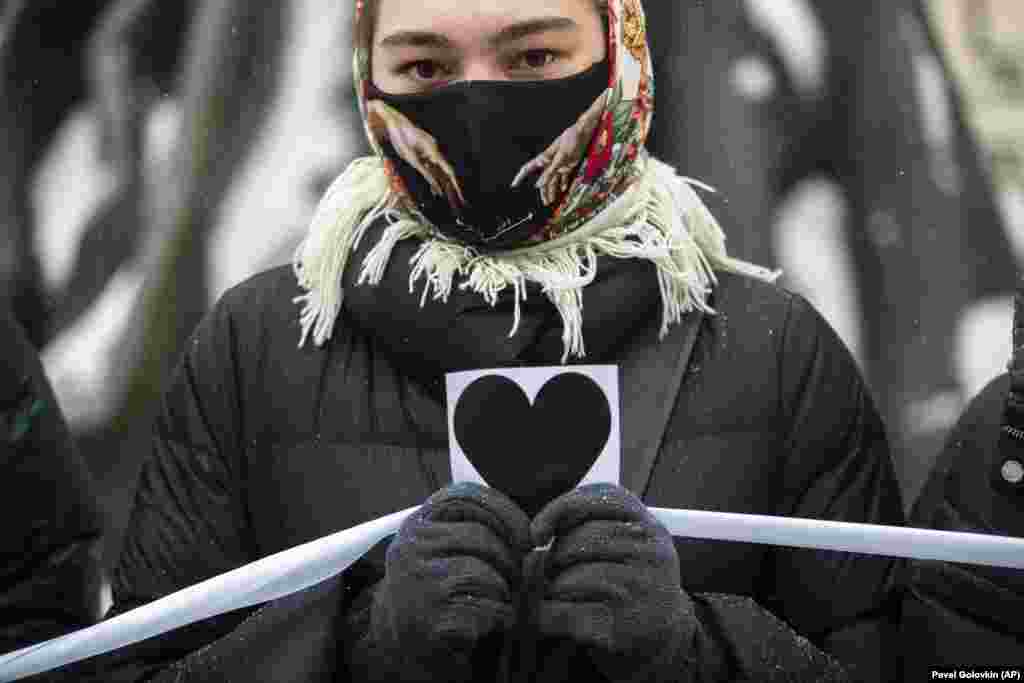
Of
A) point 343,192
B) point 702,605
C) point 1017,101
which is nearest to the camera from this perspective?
point 702,605

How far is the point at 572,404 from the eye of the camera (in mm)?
1744

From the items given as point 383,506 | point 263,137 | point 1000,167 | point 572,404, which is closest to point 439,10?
point 572,404

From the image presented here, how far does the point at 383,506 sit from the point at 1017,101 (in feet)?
5.30

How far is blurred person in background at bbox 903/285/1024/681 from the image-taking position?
1723 millimetres

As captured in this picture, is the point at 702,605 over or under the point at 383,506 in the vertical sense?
under

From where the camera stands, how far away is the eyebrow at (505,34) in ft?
5.93

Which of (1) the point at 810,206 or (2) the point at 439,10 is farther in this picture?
(1) the point at 810,206

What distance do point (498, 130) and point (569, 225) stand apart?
188mm

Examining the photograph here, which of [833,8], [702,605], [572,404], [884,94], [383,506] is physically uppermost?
[833,8]

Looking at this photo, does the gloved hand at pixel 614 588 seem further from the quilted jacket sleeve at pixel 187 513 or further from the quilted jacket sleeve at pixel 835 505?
the quilted jacket sleeve at pixel 187 513

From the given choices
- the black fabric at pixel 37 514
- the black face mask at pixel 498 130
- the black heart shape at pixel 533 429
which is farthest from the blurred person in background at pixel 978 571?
the black fabric at pixel 37 514

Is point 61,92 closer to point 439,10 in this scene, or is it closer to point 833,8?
point 439,10

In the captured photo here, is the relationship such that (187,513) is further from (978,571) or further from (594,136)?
(978,571)

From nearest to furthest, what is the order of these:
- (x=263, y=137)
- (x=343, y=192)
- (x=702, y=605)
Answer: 1. (x=702, y=605)
2. (x=343, y=192)
3. (x=263, y=137)
